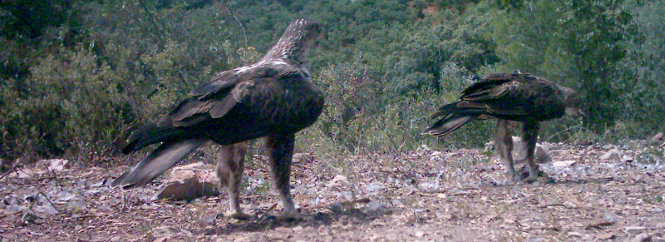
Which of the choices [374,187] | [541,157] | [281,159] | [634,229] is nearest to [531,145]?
[541,157]

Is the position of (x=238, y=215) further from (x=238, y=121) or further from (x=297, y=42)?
(x=297, y=42)

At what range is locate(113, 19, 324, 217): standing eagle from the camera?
419 cm

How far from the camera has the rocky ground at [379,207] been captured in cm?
420

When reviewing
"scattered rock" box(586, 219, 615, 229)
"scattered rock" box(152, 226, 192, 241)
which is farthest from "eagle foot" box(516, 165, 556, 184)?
"scattered rock" box(152, 226, 192, 241)

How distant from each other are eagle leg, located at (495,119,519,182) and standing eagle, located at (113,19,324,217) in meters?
2.85

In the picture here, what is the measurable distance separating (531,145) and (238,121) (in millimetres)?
3683

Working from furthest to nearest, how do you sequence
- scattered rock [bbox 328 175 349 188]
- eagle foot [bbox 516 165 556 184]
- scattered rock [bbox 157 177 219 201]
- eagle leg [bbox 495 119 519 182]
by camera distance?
eagle leg [bbox 495 119 519 182] < eagle foot [bbox 516 165 556 184] < scattered rock [bbox 328 175 349 188] < scattered rock [bbox 157 177 219 201]

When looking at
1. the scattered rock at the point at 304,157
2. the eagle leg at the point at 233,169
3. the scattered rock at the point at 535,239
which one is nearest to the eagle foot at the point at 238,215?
the eagle leg at the point at 233,169

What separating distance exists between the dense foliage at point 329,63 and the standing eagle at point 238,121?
1596mm

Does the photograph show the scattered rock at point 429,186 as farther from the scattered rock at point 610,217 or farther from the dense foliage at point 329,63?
the scattered rock at point 610,217

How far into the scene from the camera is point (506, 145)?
21.9 ft

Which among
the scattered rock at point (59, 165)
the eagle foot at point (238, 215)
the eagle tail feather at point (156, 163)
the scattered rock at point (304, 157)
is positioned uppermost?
the eagle tail feather at point (156, 163)

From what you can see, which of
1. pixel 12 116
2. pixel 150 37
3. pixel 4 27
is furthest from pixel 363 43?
pixel 12 116

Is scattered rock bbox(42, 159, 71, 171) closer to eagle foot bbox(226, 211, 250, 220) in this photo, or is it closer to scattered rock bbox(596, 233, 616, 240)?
eagle foot bbox(226, 211, 250, 220)
